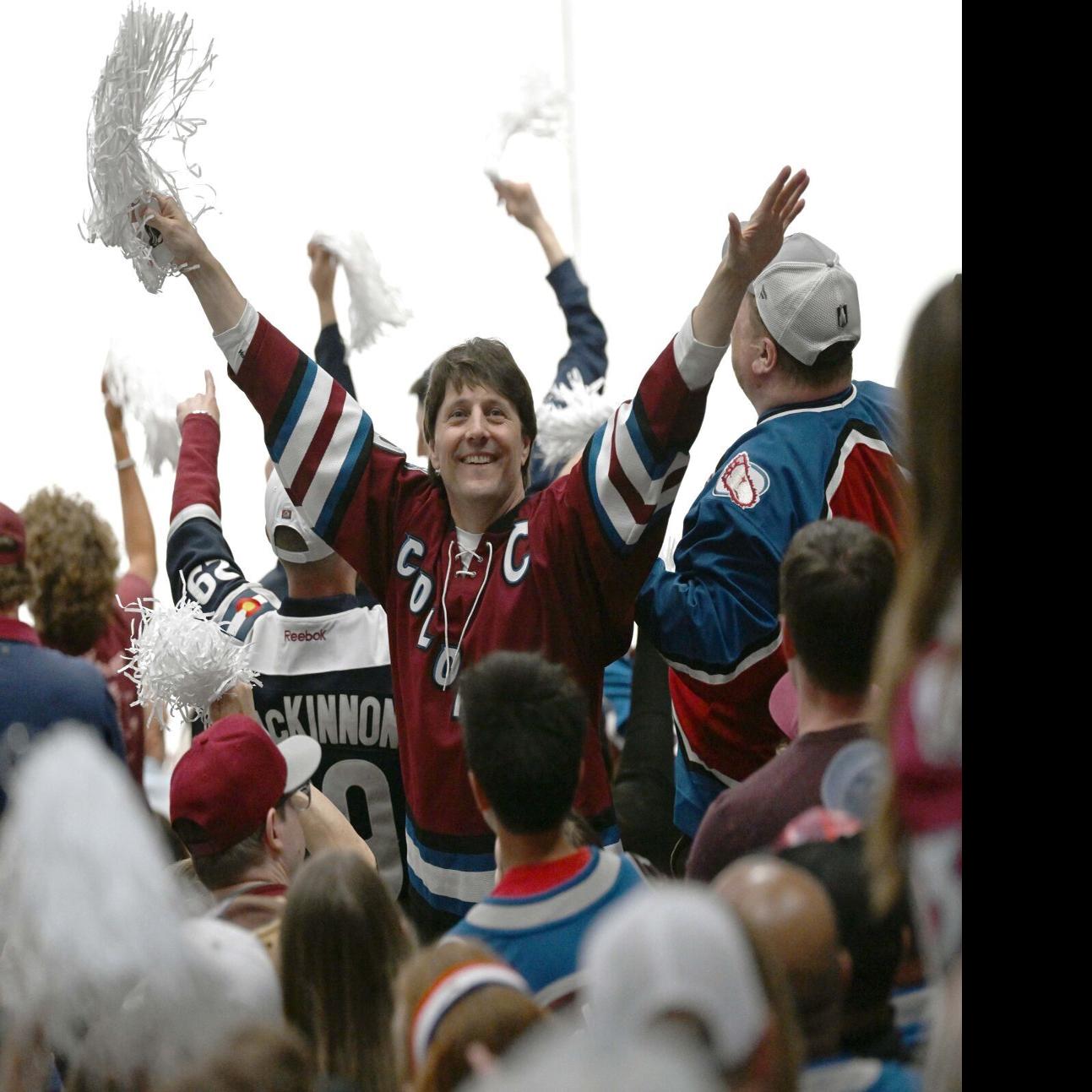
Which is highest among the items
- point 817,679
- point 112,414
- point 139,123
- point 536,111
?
point 536,111

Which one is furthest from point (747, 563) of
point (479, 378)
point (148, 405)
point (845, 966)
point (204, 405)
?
point (148, 405)

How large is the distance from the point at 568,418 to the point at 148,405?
710 millimetres

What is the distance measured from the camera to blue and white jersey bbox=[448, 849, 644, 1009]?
1.08 meters

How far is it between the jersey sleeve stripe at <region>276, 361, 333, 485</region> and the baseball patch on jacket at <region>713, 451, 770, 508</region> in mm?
475

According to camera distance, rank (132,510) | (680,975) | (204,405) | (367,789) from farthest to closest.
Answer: (132,510) → (204,405) → (367,789) → (680,975)

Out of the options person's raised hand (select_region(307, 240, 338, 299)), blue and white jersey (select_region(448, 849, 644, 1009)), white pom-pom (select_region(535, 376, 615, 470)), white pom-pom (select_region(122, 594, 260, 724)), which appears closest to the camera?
blue and white jersey (select_region(448, 849, 644, 1009))

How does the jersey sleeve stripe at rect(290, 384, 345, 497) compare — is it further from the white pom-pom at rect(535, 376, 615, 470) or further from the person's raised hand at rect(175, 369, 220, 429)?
the white pom-pom at rect(535, 376, 615, 470)

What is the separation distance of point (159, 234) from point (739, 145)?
89.1 inches

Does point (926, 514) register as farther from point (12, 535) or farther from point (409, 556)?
point (12, 535)

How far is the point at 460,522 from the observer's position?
173cm

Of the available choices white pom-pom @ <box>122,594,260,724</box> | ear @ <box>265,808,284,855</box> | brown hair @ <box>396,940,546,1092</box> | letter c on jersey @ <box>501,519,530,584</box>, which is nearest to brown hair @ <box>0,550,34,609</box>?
white pom-pom @ <box>122,594,260,724</box>

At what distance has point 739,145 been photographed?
3.66 m

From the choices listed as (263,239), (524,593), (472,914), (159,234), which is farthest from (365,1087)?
(263,239)
